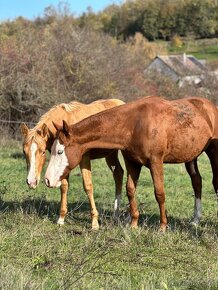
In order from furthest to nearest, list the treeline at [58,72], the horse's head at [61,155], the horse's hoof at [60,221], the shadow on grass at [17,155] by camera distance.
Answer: the treeline at [58,72] → the shadow on grass at [17,155] → the horse's hoof at [60,221] → the horse's head at [61,155]

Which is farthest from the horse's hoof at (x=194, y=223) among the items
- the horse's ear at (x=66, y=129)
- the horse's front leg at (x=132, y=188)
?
the horse's ear at (x=66, y=129)

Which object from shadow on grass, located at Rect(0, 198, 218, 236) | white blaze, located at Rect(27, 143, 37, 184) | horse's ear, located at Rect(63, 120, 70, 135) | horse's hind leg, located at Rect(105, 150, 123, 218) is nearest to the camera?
horse's ear, located at Rect(63, 120, 70, 135)

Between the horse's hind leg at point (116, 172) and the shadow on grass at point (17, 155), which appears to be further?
the shadow on grass at point (17, 155)

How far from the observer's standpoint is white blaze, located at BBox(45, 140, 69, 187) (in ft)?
22.2

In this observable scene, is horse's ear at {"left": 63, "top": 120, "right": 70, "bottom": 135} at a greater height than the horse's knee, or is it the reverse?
horse's ear at {"left": 63, "top": 120, "right": 70, "bottom": 135}

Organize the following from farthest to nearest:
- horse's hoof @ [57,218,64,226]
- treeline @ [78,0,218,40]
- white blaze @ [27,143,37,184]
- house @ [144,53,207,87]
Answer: treeline @ [78,0,218,40]
house @ [144,53,207,87]
horse's hoof @ [57,218,64,226]
white blaze @ [27,143,37,184]

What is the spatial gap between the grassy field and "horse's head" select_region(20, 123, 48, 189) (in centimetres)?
62

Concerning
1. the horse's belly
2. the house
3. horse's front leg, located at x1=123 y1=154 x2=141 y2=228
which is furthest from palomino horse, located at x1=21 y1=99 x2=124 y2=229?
the house

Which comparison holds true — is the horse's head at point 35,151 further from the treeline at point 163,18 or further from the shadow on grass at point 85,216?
the treeline at point 163,18

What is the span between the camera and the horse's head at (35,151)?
6.97m

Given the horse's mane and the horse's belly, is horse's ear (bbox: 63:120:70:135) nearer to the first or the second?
the horse's mane

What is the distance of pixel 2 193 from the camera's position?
9.52 m

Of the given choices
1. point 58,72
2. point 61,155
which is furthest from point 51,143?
point 58,72

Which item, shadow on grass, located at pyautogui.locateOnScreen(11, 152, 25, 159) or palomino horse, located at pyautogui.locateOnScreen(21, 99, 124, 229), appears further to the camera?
shadow on grass, located at pyautogui.locateOnScreen(11, 152, 25, 159)
